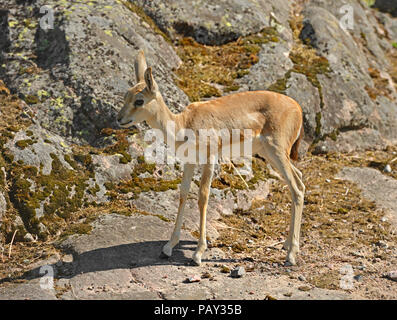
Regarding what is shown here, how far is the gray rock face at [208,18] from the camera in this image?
14203 millimetres

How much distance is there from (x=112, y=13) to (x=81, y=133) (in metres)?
3.66

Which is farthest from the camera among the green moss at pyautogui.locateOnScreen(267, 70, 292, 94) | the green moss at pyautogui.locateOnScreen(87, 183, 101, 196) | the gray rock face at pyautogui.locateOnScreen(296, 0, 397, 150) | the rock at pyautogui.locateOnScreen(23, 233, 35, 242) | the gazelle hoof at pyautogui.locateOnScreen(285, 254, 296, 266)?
the gray rock face at pyautogui.locateOnScreen(296, 0, 397, 150)

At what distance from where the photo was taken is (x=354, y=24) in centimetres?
1872

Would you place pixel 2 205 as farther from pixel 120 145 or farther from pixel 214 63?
pixel 214 63

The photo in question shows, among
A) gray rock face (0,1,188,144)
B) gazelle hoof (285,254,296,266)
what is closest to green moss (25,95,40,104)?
gray rock face (0,1,188,144)

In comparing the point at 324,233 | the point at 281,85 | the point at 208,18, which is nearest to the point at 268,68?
the point at 281,85

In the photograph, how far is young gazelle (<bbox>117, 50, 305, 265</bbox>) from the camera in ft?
28.1

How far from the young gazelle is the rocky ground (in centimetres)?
77

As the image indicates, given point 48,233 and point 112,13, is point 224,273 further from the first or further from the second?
point 112,13

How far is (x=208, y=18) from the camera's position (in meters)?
14.6

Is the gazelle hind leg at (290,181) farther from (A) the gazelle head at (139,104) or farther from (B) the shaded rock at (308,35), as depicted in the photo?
(B) the shaded rock at (308,35)

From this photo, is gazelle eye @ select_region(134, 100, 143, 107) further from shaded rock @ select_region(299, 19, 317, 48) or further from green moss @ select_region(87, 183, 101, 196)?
shaded rock @ select_region(299, 19, 317, 48)

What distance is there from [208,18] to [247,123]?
6.69 meters

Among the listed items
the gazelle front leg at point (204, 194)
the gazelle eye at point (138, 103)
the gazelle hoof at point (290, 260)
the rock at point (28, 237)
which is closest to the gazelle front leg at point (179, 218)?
the gazelle front leg at point (204, 194)
